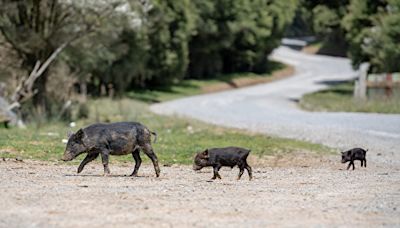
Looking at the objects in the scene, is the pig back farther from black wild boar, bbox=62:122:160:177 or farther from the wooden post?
the wooden post

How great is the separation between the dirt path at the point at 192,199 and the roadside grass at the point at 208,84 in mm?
39383

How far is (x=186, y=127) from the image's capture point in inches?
1201

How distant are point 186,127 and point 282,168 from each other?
524 inches

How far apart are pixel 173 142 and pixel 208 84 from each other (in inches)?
1932

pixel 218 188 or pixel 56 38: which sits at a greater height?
pixel 56 38

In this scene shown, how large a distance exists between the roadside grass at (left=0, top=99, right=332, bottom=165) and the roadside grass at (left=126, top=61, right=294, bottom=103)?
23194 millimetres

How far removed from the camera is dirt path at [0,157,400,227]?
30.7 feet

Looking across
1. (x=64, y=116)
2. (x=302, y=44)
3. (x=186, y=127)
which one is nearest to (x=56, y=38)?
(x=64, y=116)

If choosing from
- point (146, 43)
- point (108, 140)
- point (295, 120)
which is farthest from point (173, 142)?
point (146, 43)

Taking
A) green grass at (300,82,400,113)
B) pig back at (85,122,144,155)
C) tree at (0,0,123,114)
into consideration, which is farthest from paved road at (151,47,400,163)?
pig back at (85,122,144,155)

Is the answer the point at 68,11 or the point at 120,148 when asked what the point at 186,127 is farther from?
the point at 120,148

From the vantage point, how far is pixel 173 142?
23406mm

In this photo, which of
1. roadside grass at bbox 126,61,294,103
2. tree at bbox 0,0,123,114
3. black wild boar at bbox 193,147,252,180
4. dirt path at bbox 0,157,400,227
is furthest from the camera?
roadside grass at bbox 126,61,294,103

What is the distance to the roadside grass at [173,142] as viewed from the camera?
1864 cm
